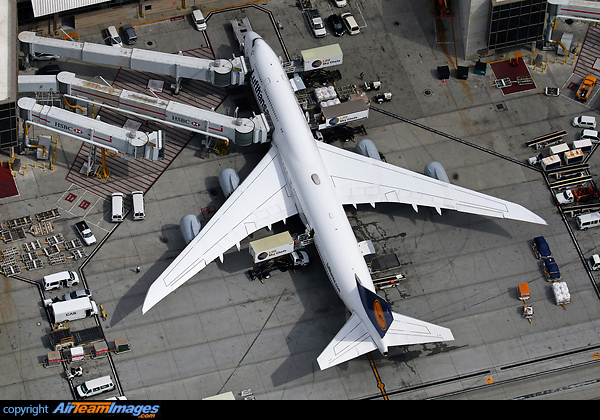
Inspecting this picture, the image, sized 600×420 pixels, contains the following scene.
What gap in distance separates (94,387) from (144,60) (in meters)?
40.3

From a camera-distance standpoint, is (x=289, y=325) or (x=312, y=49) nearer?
(x=289, y=325)

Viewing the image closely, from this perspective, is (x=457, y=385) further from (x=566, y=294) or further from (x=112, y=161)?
(x=112, y=161)

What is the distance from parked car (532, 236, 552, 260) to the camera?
314ft

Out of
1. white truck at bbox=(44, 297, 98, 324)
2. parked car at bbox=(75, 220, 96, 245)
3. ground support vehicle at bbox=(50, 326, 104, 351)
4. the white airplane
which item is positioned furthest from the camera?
parked car at bbox=(75, 220, 96, 245)

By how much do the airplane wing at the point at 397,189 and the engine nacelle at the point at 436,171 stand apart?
2.45 m

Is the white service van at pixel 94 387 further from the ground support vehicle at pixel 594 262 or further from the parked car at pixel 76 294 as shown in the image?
the ground support vehicle at pixel 594 262

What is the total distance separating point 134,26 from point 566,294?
6348 centimetres

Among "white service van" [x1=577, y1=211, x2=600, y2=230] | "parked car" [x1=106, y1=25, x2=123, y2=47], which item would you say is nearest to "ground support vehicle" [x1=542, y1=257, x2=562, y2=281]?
"white service van" [x1=577, y1=211, x2=600, y2=230]

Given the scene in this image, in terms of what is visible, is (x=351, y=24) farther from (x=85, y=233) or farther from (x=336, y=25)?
(x=85, y=233)

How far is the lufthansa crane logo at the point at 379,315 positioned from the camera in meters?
78.2

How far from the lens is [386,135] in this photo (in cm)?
10512

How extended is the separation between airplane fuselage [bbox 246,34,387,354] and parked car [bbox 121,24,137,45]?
1618cm

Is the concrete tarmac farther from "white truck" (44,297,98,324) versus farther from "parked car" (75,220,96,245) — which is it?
"white truck" (44,297,98,324)

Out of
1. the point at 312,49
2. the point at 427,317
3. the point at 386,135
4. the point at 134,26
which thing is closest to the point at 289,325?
the point at 427,317
